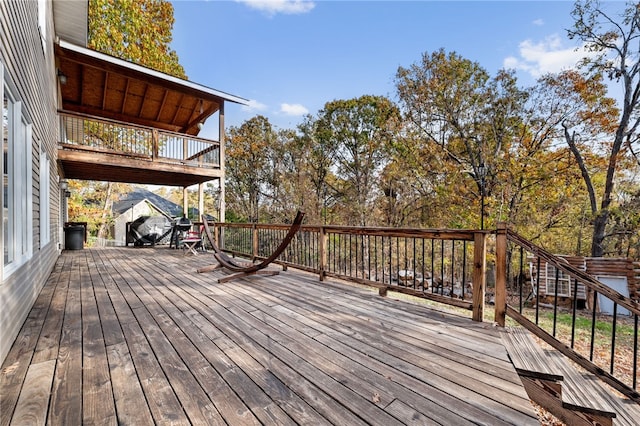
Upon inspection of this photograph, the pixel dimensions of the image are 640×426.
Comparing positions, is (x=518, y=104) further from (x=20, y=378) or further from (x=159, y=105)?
(x=20, y=378)

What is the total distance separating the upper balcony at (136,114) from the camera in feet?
21.7

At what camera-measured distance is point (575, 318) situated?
3.21m

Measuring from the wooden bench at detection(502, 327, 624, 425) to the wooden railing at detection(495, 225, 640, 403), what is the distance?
11cm

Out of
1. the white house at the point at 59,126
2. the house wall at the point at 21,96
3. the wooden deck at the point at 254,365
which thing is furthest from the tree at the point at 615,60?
the house wall at the point at 21,96

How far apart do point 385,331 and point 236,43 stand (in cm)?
1490

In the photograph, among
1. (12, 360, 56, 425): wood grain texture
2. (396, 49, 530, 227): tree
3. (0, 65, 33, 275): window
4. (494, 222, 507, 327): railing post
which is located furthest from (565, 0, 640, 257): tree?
(0, 65, 33, 275): window

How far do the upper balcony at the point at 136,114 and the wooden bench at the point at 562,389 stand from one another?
26.8 ft

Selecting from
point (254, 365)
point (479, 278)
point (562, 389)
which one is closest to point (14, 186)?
point (254, 365)

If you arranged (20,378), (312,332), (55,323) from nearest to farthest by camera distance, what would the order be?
(20,378)
(312,332)
(55,323)

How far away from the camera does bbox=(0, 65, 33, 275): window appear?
2184mm

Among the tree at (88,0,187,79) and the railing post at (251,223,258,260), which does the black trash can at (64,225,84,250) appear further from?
the tree at (88,0,187,79)

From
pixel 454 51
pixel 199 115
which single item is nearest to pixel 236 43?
pixel 199 115

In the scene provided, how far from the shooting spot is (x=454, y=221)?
35.9 feet

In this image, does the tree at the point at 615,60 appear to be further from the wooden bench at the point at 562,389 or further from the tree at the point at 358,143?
the wooden bench at the point at 562,389
